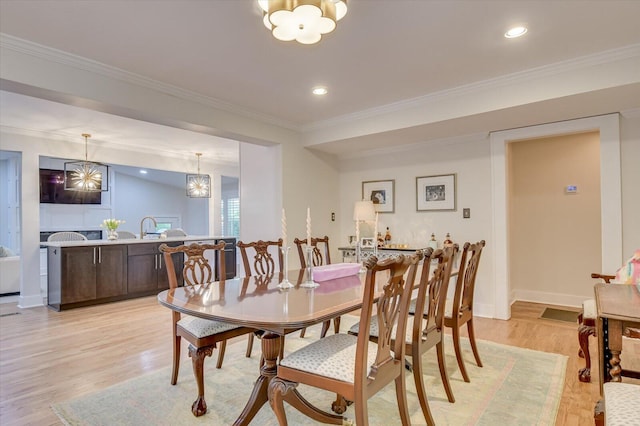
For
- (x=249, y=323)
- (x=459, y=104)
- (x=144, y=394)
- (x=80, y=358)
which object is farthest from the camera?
(x=459, y=104)

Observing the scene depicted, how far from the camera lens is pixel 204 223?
37.1 ft

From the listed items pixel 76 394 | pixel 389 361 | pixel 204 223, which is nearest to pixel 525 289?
pixel 389 361

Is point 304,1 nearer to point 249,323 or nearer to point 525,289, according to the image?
point 249,323

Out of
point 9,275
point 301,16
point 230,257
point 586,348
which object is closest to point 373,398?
point 586,348

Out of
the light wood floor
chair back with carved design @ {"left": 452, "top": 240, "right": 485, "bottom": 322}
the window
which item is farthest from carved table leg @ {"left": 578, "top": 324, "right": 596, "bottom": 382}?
the window

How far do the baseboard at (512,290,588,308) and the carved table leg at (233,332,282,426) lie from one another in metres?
4.27

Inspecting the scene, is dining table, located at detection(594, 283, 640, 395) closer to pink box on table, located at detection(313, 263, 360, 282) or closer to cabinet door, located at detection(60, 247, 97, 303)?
pink box on table, located at detection(313, 263, 360, 282)

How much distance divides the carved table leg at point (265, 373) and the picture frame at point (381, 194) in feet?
11.4

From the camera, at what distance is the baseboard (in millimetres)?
4637

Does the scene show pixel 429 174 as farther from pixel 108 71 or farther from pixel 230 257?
pixel 230 257

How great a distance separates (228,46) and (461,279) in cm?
234

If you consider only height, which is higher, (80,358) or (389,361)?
(389,361)

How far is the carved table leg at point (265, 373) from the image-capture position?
1881 mm

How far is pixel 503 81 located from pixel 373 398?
2.83 meters
